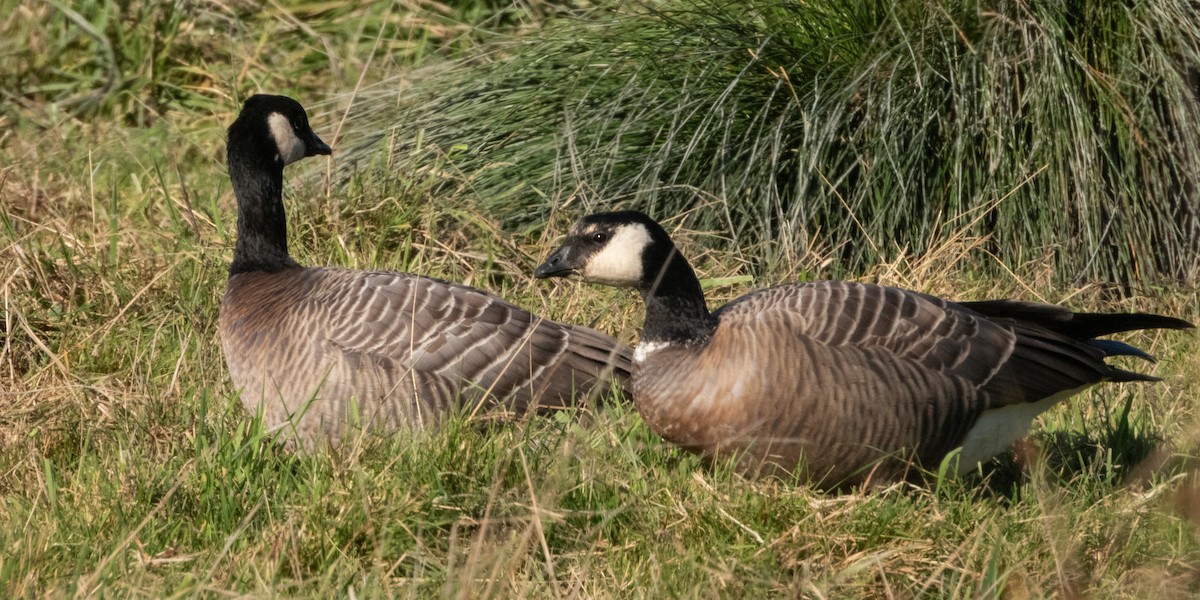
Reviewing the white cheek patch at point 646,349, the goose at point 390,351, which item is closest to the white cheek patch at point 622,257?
the white cheek patch at point 646,349

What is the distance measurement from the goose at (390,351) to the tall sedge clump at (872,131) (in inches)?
54.5

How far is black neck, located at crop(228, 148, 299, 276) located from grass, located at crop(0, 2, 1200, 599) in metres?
0.40

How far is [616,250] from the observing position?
4402 mm

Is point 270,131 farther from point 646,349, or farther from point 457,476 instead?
point 457,476

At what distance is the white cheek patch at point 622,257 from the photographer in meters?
4.38

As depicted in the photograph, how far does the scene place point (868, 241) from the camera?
6.39 m

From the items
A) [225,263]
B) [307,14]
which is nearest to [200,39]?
[307,14]

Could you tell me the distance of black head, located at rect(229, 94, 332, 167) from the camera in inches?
217

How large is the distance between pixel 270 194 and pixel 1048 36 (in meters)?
3.57

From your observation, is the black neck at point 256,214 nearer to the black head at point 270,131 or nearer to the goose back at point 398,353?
the black head at point 270,131

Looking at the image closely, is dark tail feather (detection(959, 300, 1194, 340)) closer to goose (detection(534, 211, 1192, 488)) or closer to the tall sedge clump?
goose (detection(534, 211, 1192, 488))

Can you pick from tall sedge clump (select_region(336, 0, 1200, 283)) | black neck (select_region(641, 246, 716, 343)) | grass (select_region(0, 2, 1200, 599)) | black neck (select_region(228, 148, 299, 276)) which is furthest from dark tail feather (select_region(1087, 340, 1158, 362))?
black neck (select_region(228, 148, 299, 276))

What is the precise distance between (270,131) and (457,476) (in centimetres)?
227

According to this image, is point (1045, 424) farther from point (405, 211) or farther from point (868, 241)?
point (405, 211)
